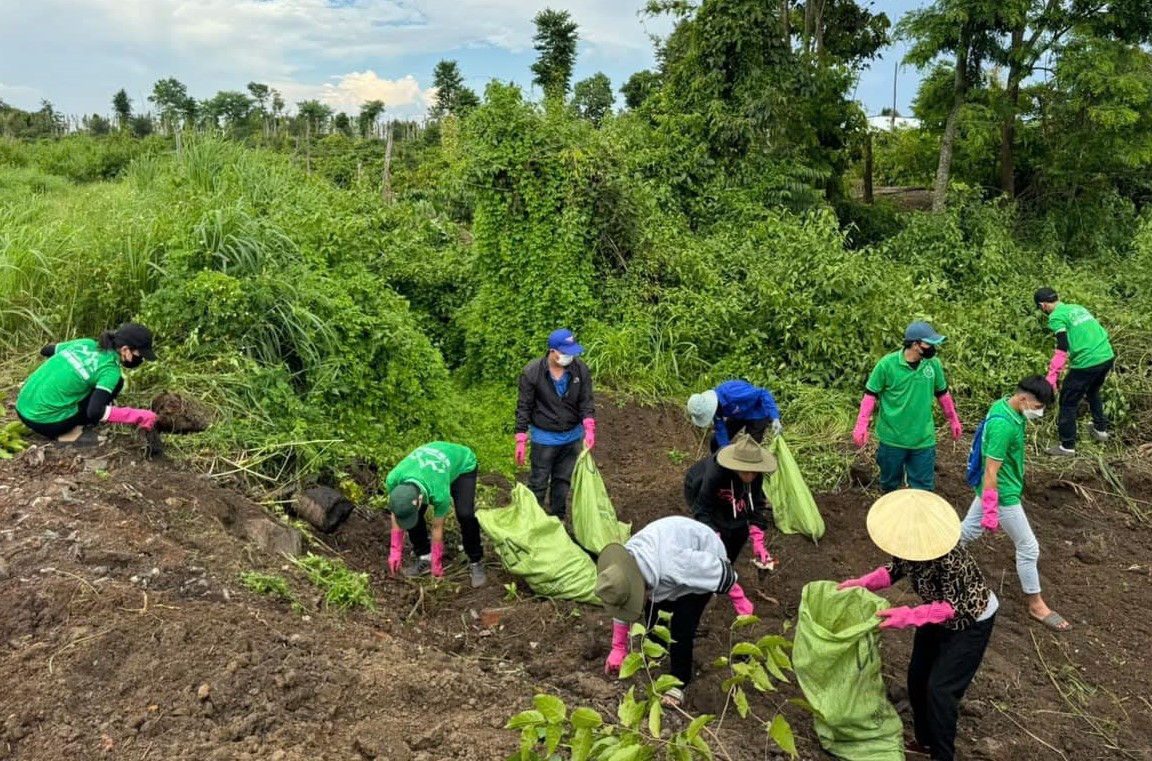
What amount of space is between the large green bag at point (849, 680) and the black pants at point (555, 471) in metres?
2.21

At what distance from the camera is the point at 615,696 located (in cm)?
330

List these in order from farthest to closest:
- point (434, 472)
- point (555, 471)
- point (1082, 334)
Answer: point (1082, 334) → point (555, 471) → point (434, 472)

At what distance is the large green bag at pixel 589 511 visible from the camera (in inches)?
183

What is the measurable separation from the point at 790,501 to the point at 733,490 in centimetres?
122

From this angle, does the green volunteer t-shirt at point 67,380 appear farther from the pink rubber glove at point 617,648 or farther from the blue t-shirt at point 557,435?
the pink rubber glove at point 617,648

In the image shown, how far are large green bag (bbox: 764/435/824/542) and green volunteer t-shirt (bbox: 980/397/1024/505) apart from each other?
1126 mm

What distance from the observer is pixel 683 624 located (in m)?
3.31

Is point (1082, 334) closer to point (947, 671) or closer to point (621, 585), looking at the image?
point (947, 671)

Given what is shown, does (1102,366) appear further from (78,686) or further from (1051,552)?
(78,686)

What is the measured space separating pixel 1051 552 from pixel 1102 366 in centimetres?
203

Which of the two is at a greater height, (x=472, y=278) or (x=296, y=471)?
(x=472, y=278)

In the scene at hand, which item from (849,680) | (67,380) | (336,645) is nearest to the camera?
(849,680)

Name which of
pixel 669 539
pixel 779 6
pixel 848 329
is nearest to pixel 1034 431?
pixel 848 329


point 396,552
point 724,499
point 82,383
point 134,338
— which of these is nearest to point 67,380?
point 82,383
